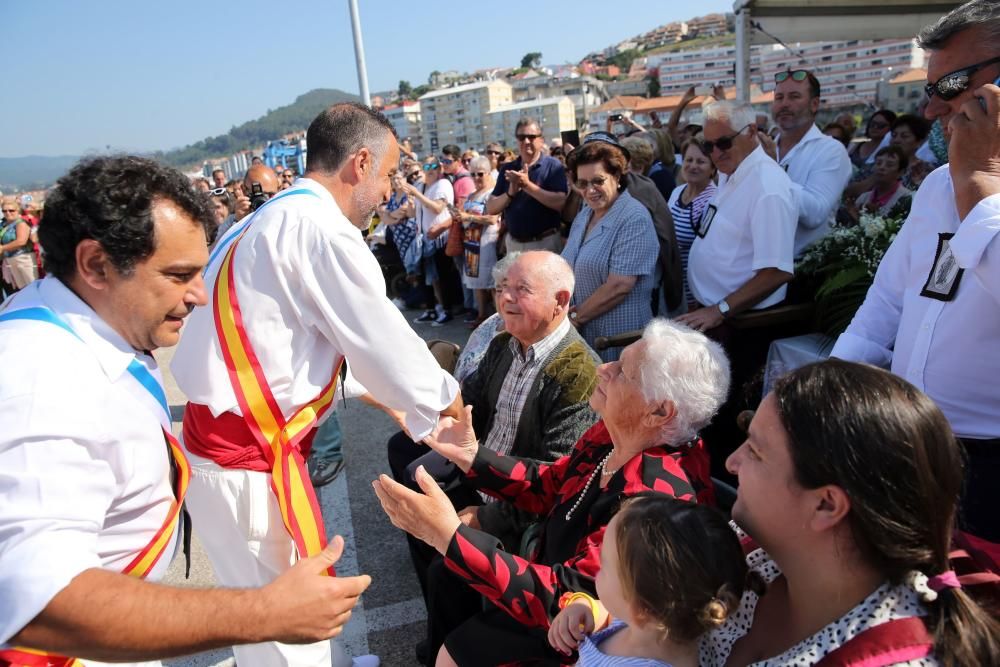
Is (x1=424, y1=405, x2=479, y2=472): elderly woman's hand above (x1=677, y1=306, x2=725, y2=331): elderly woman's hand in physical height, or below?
below

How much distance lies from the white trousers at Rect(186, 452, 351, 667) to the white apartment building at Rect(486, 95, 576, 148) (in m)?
57.8

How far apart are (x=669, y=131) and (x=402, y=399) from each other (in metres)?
6.41

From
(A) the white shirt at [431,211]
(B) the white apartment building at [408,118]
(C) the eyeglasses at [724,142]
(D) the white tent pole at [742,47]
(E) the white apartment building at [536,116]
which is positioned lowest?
(A) the white shirt at [431,211]

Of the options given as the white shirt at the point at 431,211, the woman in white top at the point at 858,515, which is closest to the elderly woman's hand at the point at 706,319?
the woman in white top at the point at 858,515

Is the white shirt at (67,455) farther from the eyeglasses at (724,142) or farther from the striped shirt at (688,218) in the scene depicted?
the striped shirt at (688,218)

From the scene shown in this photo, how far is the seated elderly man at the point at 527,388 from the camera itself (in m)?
2.58

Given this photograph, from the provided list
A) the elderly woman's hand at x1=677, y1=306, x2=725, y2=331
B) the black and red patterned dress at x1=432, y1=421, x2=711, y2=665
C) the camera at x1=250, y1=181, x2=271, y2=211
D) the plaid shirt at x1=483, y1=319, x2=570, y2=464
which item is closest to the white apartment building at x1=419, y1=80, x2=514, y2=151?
the camera at x1=250, y1=181, x2=271, y2=211

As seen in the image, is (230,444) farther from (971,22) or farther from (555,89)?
(555,89)

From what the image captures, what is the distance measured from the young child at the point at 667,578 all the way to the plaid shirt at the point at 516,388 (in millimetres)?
1338

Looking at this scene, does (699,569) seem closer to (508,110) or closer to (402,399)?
(402,399)

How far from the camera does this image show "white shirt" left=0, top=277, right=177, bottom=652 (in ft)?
3.46

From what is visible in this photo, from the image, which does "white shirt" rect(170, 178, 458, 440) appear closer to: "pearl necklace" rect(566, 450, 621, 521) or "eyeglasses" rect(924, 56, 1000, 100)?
"pearl necklace" rect(566, 450, 621, 521)

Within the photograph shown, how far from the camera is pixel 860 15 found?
723cm

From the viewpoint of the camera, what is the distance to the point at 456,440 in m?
2.41
